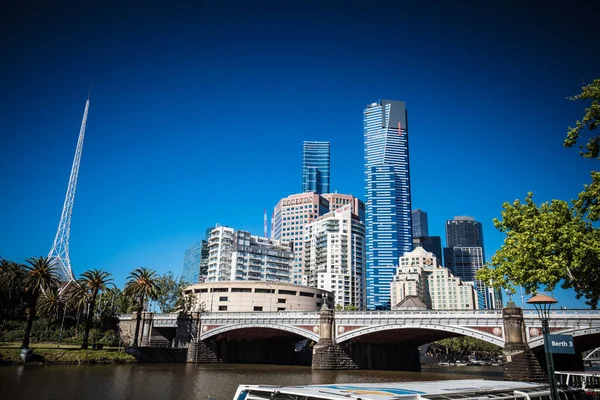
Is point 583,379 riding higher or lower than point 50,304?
lower

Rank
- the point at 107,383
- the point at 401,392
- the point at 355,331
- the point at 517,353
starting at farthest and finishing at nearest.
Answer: the point at 355,331 < the point at 517,353 < the point at 107,383 < the point at 401,392

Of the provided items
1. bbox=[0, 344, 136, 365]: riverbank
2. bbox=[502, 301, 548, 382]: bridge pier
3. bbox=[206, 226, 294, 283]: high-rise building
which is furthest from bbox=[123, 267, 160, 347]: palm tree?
bbox=[206, 226, 294, 283]: high-rise building

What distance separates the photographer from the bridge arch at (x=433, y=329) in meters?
65.2

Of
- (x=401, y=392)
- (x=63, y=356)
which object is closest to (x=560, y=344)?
(x=401, y=392)

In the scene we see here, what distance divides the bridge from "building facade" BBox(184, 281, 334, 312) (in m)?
17.5

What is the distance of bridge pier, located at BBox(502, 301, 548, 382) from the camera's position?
2345 inches

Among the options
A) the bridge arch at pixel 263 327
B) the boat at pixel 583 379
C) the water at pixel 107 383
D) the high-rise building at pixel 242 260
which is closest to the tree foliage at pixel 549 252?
the boat at pixel 583 379

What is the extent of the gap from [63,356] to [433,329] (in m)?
54.0

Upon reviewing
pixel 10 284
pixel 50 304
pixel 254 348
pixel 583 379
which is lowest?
pixel 583 379

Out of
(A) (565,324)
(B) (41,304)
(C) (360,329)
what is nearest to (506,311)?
(A) (565,324)

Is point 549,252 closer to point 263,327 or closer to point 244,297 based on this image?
point 263,327

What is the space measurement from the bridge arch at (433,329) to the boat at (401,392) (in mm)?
44350

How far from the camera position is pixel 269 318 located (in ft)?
276

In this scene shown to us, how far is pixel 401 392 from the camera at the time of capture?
1906 cm
